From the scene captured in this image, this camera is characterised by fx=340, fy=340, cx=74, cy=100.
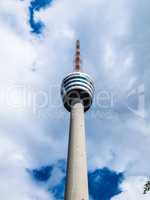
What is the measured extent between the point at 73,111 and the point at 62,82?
44.5 ft

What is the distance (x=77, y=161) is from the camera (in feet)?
274

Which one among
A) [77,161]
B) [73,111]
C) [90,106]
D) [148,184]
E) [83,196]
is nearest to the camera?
[148,184]

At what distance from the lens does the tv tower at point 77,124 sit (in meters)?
78.9

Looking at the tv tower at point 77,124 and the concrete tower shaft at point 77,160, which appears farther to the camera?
the tv tower at point 77,124

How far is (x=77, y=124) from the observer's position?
9194 centimetres

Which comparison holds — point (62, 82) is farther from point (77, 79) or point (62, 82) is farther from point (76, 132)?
point (76, 132)

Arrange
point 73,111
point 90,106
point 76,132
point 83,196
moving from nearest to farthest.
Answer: point 83,196 → point 76,132 → point 73,111 → point 90,106

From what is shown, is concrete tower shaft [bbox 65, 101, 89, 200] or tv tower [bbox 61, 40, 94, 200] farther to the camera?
tv tower [bbox 61, 40, 94, 200]

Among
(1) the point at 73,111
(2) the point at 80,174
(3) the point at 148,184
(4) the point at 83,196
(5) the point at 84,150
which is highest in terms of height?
(1) the point at 73,111

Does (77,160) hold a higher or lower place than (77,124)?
lower

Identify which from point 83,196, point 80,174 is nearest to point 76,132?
point 80,174

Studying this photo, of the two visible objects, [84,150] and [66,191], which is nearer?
[66,191]

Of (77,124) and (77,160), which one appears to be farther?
(77,124)

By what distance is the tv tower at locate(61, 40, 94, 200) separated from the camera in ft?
259
